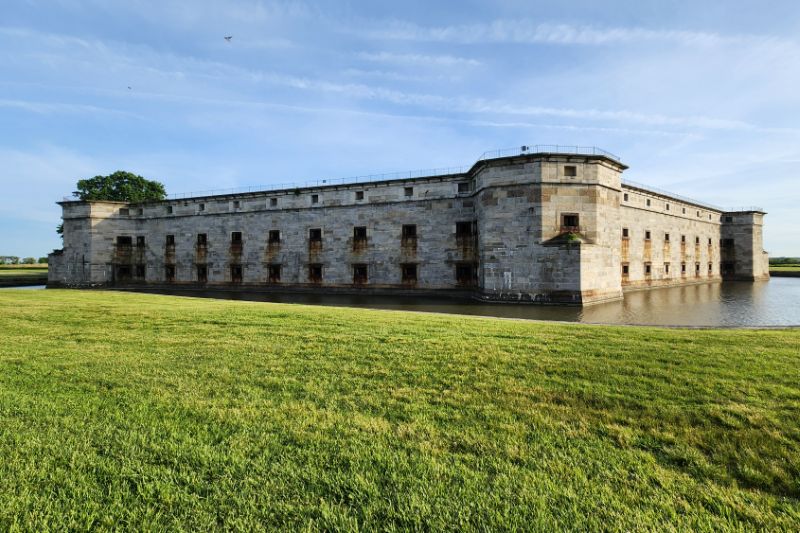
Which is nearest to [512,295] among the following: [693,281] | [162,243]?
[693,281]

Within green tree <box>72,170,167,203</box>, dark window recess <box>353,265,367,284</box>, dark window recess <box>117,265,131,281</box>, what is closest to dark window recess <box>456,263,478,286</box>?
dark window recess <box>353,265,367,284</box>

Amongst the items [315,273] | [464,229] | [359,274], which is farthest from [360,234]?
[464,229]

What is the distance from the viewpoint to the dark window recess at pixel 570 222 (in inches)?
867

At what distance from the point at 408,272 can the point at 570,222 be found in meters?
11.8

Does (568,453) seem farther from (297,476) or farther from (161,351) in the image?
(161,351)

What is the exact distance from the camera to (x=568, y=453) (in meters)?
3.53

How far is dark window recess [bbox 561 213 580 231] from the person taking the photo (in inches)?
867

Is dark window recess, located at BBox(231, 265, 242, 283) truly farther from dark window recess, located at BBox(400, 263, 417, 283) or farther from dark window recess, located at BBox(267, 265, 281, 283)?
dark window recess, located at BBox(400, 263, 417, 283)

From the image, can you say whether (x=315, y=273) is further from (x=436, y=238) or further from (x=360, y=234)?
(x=436, y=238)

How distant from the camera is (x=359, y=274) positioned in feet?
97.5

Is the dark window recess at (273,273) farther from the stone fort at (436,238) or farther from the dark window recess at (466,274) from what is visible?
the dark window recess at (466,274)

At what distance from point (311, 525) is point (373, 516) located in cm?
43

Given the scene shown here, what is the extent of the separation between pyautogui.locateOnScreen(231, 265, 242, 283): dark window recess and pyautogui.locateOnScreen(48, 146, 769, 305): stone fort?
0.31ft

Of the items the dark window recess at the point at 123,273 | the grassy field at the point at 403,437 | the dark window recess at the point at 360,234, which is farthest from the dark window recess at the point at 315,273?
the grassy field at the point at 403,437
